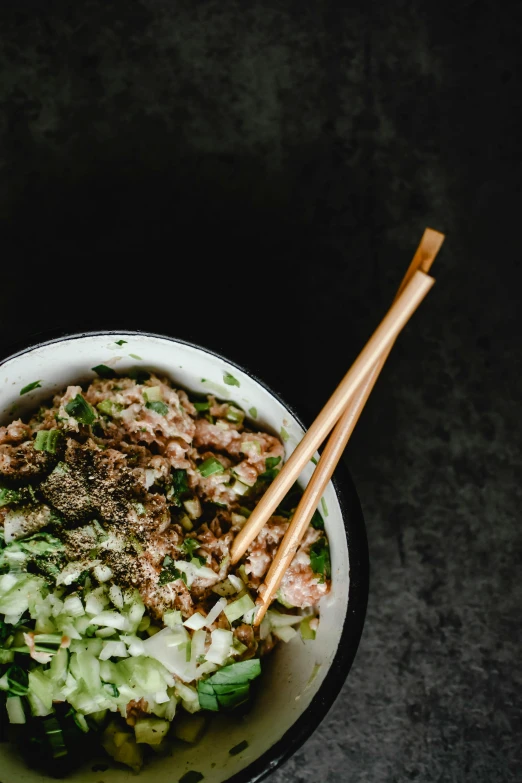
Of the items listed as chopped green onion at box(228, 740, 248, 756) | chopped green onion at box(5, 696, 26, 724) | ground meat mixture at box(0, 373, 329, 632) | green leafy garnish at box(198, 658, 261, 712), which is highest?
ground meat mixture at box(0, 373, 329, 632)

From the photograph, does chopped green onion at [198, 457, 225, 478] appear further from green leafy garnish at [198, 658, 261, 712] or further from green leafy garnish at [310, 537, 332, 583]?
green leafy garnish at [198, 658, 261, 712]

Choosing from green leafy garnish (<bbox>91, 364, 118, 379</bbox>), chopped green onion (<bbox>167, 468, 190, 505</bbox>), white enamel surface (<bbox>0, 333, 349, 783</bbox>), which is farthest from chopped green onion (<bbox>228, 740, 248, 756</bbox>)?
green leafy garnish (<bbox>91, 364, 118, 379</bbox>)

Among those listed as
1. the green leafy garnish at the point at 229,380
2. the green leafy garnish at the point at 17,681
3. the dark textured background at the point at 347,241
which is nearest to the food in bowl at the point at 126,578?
the green leafy garnish at the point at 17,681

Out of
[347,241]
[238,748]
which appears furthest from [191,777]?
[347,241]

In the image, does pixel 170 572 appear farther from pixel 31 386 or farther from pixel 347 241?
pixel 347 241

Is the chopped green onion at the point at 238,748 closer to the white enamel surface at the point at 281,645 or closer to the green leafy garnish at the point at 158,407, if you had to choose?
the white enamel surface at the point at 281,645

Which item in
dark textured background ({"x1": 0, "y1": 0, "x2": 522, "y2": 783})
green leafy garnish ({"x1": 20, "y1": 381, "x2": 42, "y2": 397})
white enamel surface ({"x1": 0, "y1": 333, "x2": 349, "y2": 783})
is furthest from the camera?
dark textured background ({"x1": 0, "y1": 0, "x2": 522, "y2": 783})
